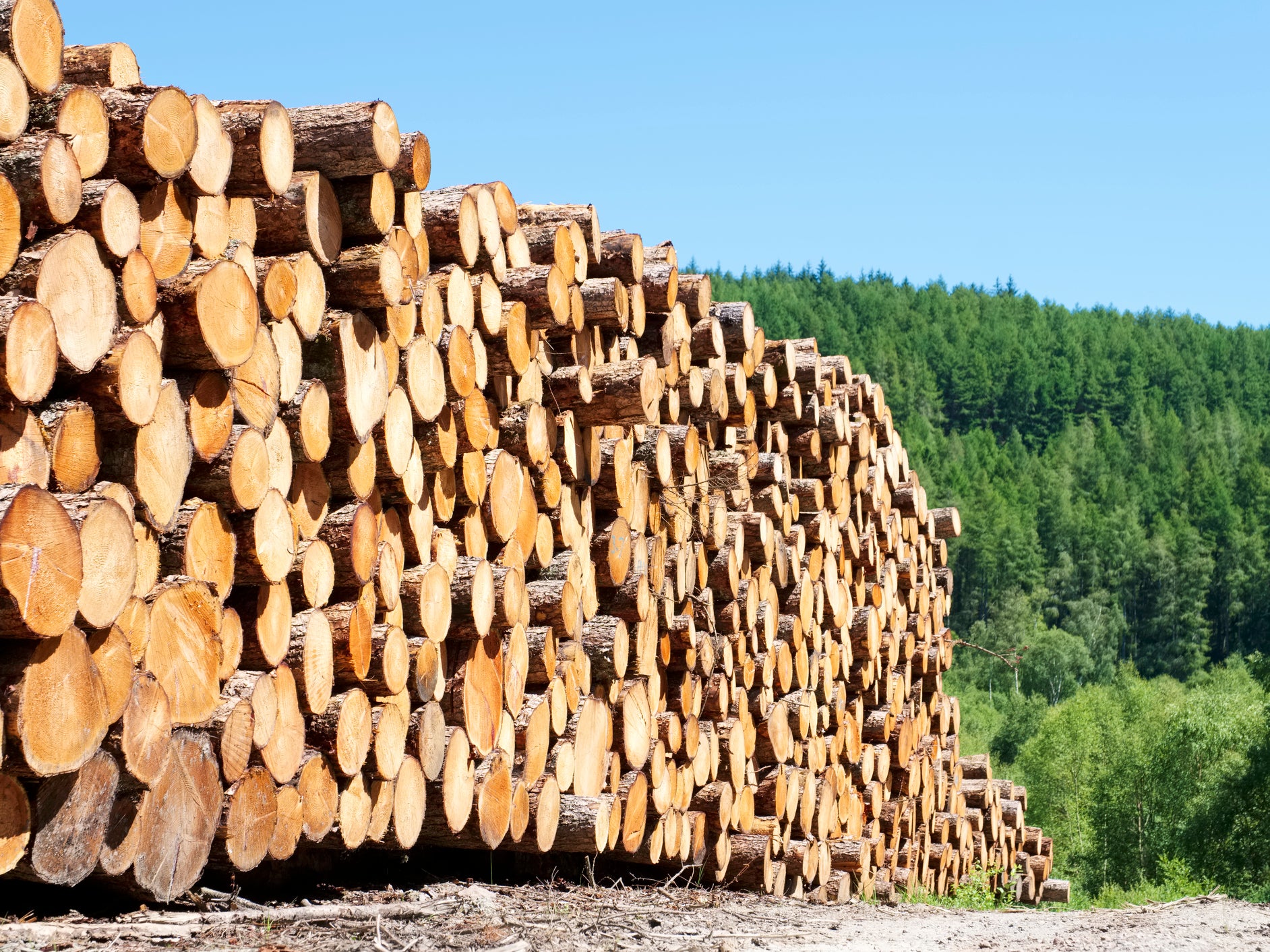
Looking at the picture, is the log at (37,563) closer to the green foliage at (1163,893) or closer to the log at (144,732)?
the log at (144,732)

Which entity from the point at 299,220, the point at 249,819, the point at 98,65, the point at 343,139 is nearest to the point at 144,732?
the point at 249,819

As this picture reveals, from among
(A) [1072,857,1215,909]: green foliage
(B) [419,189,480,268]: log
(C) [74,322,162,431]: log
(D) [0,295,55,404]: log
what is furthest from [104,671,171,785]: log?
(A) [1072,857,1215,909]: green foliage

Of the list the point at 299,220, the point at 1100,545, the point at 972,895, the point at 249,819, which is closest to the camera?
the point at 249,819

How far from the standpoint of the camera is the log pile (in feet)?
9.10

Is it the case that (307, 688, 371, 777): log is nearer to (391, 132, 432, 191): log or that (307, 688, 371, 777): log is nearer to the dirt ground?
the dirt ground

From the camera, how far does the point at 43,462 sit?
8.96 feet

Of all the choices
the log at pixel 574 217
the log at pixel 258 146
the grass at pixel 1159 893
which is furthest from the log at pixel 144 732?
the grass at pixel 1159 893

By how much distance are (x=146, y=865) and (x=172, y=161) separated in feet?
5.70

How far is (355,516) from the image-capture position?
381cm

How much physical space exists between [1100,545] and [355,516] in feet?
257

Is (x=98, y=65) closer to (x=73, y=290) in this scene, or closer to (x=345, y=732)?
(x=73, y=290)

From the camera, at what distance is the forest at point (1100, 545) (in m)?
26.3

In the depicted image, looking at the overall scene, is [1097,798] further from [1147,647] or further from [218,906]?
[1147,647]

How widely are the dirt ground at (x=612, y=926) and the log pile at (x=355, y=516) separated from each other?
0.22m
